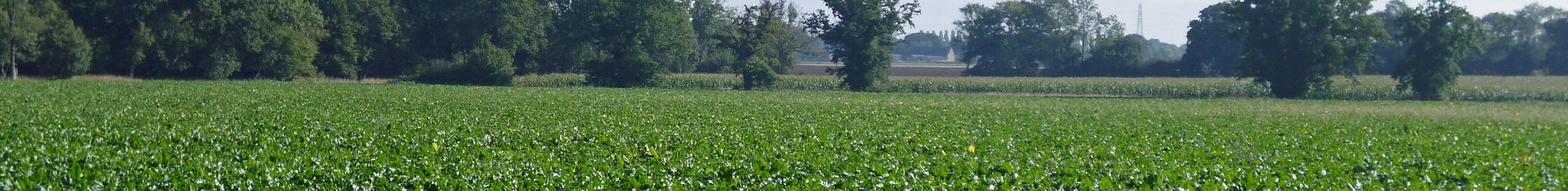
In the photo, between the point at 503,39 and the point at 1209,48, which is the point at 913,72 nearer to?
the point at 1209,48

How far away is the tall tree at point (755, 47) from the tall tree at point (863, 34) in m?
3.30

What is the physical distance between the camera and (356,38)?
60.3 meters

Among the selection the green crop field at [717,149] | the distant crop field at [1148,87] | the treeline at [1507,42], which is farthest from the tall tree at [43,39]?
the treeline at [1507,42]

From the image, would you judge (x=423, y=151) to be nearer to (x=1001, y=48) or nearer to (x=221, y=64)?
(x=221, y=64)

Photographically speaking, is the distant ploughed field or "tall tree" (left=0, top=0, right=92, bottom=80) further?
the distant ploughed field

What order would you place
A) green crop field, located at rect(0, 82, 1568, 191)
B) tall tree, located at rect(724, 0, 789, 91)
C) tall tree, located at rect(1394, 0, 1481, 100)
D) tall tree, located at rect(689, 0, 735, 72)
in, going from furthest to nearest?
tall tree, located at rect(689, 0, 735, 72) < tall tree, located at rect(724, 0, 789, 91) < tall tree, located at rect(1394, 0, 1481, 100) < green crop field, located at rect(0, 82, 1568, 191)

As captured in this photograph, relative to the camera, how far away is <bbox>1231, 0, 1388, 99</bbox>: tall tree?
46.6 metres

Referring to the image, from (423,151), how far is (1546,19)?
41849 mm

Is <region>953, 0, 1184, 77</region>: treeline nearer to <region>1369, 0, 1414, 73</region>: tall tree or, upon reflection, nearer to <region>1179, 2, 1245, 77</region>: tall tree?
<region>1179, 2, 1245, 77</region>: tall tree

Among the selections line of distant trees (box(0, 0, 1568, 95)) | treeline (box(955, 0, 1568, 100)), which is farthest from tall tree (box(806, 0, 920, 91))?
treeline (box(955, 0, 1568, 100))

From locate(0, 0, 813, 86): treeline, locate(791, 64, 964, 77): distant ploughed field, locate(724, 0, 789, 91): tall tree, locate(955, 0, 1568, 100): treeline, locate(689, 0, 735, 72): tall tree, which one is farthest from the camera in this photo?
locate(791, 64, 964, 77): distant ploughed field

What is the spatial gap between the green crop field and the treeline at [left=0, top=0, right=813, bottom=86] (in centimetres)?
2637

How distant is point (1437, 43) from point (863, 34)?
78.0ft

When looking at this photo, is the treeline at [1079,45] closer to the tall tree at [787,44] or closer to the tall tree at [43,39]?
the tall tree at [787,44]
